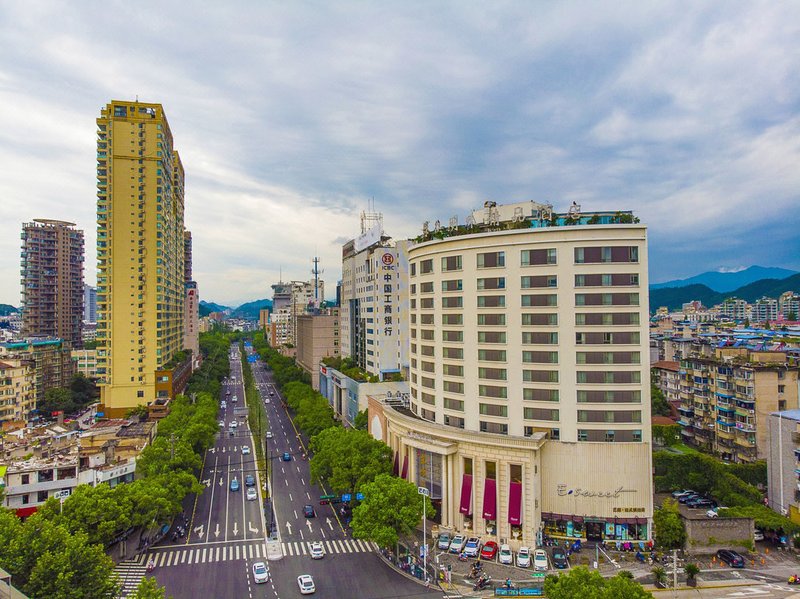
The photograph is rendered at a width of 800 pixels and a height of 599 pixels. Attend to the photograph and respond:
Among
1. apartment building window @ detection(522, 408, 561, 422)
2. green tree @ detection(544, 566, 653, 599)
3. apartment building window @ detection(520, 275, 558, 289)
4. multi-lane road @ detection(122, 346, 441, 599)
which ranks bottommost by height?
multi-lane road @ detection(122, 346, 441, 599)

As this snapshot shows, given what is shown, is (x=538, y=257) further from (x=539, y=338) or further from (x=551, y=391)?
(x=551, y=391)

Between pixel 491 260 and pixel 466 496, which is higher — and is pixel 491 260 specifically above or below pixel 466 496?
above

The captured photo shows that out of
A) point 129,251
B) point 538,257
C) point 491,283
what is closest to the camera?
point 538,257

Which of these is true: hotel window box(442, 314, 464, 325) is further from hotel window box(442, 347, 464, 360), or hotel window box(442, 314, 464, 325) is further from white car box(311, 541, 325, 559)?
white car box(311, 541, 325, 559)

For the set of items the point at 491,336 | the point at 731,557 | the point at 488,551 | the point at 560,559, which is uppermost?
the point at 491,336

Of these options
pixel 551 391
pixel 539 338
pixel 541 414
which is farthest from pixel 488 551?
pixel 539 338

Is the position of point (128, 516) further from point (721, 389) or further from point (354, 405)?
point (721, 389)

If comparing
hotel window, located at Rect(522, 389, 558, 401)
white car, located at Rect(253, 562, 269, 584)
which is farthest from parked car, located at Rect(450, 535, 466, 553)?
white car, located at Rect(253, 562, 269, 584)
